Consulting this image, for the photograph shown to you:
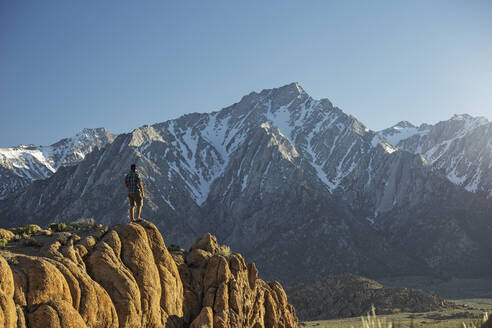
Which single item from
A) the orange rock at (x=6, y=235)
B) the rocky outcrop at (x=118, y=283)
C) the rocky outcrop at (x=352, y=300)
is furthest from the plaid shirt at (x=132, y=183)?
the rocky outcrop at (x=352, y=300)

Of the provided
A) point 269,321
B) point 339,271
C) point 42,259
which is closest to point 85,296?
point 42,259

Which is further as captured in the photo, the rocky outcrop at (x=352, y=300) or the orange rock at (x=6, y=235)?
the rocky outcrop at (x=352, y=300)

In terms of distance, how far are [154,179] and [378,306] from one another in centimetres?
12908

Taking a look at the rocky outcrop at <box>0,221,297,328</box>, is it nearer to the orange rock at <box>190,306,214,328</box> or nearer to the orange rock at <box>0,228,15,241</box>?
the orange rock at <box>190,306,214,328</box>

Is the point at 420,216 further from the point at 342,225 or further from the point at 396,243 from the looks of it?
the point at 342,225

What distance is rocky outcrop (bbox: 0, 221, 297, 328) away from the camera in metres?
15.0

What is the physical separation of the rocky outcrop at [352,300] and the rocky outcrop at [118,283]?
59278mm

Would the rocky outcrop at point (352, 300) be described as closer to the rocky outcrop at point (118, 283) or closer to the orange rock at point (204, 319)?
the rocky outcrop at point (118, 283)

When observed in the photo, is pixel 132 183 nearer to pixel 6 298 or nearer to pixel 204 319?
pixel 204 319

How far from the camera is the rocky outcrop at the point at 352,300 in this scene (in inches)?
3278

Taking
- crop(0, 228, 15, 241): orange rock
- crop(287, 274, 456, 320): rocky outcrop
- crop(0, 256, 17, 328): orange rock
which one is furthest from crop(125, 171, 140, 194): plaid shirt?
crop(287, 274, 456, 320): rocky outcrop

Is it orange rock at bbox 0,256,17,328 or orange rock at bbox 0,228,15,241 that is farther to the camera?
orange rock at bbox 0,228,15,241

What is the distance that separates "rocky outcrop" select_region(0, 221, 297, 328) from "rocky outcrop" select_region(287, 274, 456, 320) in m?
59.3

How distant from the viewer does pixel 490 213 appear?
175500 millimetres
